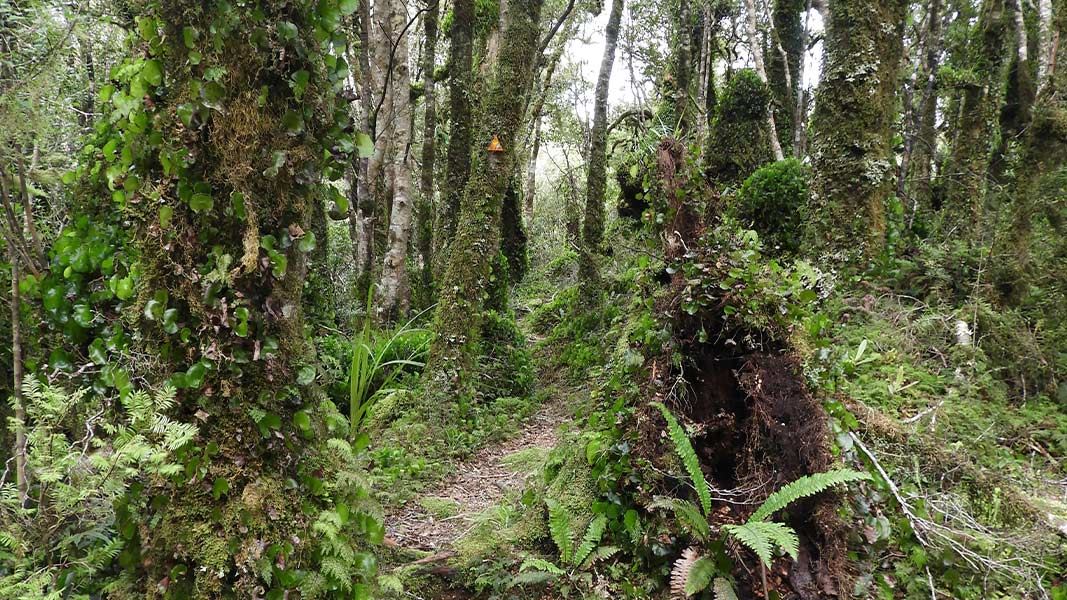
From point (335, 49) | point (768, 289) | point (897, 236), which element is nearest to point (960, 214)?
point (897, 236)

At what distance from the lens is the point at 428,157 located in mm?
10766

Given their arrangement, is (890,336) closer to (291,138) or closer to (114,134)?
(291,138)

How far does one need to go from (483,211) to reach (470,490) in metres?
2.81

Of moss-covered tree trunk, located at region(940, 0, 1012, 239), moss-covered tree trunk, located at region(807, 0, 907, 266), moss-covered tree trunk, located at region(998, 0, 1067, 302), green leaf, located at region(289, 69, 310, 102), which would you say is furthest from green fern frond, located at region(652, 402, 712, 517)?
moss-covered tree trunk, located at region(940, 0, 1012, 239)

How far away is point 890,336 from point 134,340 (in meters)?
5.40

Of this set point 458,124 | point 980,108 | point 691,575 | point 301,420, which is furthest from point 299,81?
point 980,108

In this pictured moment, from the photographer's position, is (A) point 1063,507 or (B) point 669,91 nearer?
(A) point 1063,507

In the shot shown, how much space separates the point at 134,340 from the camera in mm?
2230

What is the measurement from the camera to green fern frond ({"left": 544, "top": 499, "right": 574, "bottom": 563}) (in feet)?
9.50

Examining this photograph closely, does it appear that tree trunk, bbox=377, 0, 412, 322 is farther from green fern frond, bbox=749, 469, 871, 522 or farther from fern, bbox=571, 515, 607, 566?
green fern frond, bbox=749, 469, 871, 522

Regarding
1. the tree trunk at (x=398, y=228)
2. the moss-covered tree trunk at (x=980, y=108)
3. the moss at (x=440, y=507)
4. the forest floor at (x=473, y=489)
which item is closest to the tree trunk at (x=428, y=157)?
the tree trunk at (x=398, y=228)

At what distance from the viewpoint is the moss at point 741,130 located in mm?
10445

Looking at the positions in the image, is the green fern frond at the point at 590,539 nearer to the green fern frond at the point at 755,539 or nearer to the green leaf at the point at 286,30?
the green fern frond at the point at 755,539

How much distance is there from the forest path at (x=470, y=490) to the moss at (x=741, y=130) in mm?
6544
